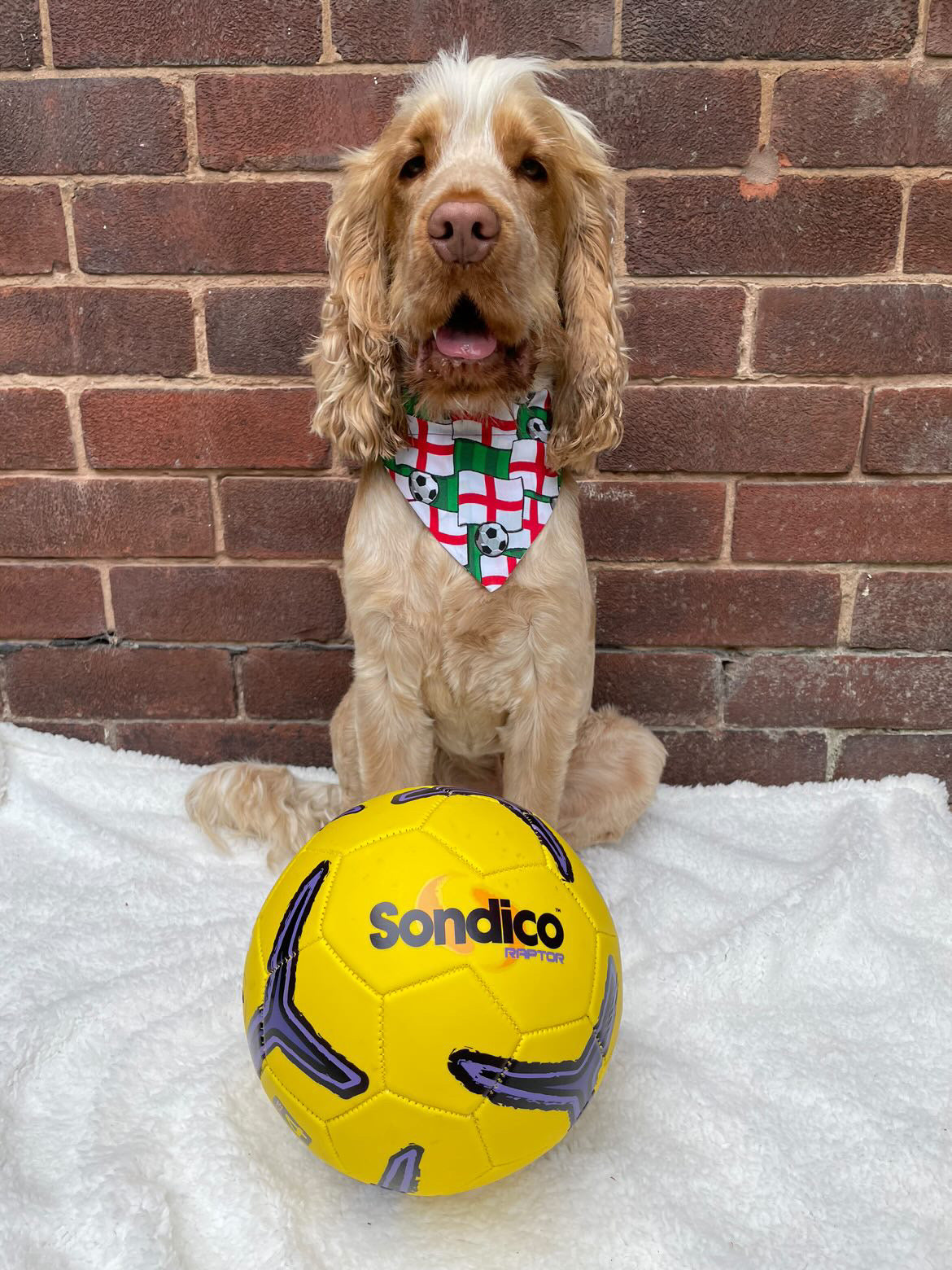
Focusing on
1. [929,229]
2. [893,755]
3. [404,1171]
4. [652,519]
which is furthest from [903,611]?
[404,1171]

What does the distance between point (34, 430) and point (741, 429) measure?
1696mm

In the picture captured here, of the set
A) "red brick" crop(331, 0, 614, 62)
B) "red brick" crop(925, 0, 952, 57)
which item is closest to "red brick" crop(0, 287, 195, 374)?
"red brick" crop(331, 0, 614, 62)

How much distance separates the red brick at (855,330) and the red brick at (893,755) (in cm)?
92

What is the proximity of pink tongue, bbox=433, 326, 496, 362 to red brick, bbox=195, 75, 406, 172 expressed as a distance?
71 centimetres

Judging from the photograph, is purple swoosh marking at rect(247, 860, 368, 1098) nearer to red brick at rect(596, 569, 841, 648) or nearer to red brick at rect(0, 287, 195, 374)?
red brick at rect(596, 569, 841, 648)

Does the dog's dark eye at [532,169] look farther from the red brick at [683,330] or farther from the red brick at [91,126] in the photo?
the red brick at [91,126]

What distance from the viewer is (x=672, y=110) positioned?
74.2 inches

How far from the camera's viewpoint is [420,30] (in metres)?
1.87

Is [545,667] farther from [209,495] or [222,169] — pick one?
[222,169]

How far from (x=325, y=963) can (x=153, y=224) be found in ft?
5.55

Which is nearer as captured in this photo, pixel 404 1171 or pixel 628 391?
pixel 404 1171

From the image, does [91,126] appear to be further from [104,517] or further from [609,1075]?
[609,1075]

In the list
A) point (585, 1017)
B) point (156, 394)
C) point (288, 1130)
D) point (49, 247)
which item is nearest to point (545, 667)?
point (585, 1017)

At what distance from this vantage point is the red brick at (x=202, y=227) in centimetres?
197
